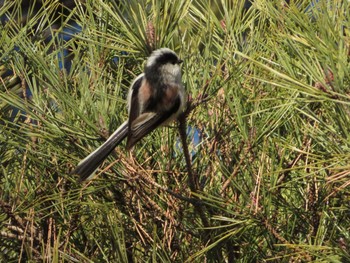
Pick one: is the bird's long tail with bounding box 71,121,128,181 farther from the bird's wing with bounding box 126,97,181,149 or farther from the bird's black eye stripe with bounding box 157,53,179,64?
the bird's black eye stripe with bounding box 157,53,179,64

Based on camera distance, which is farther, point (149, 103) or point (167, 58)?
point (149, 103)

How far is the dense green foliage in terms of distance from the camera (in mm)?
1270

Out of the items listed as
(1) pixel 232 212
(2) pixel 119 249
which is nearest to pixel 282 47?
(1) pixel 232 212

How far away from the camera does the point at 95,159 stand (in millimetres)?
1355

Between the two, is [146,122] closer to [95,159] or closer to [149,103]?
[149,103]

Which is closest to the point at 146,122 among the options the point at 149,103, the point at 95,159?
the point at 149,103

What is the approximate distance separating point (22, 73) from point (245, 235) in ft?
1.92

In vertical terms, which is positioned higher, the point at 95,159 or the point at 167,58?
the point at 167,58

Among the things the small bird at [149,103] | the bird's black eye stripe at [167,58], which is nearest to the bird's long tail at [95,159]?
the small bird at [149,103]

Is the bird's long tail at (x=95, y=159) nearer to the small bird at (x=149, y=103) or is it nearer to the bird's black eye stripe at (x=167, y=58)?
the small bird at (x=149, y=103)

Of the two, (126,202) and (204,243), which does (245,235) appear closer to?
(204,243)

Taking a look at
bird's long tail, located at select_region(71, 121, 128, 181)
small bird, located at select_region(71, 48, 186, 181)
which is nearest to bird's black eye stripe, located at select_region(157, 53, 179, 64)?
small bird, located at select_region(71, 48, 186, 181)

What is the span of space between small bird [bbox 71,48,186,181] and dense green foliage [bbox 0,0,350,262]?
0.03 metres

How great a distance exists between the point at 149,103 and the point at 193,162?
1.00 feet
